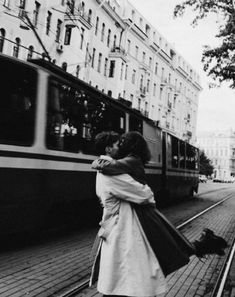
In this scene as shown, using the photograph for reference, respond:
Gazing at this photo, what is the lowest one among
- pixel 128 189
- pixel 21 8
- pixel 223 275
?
pixel 223 275

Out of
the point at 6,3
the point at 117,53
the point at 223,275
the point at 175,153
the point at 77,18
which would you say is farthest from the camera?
the point at 117,53

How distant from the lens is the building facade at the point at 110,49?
27266mm

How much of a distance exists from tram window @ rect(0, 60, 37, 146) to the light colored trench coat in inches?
147

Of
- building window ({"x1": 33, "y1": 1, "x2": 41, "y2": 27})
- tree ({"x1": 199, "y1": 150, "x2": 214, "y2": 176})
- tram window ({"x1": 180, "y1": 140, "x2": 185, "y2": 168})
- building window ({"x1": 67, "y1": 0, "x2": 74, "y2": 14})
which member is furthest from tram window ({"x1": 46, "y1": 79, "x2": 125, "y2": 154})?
tree ({"x1": 199, "y1": 150, "x2": 214, "y2": 176})

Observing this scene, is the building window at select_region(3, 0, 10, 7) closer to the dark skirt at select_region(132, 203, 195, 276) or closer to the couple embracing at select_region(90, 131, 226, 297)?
the couple embracing at select_region(90, 131, 226, 297)

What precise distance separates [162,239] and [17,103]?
14.7 feet

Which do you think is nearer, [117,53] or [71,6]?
[71,6]

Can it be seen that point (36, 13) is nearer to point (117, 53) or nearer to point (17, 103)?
point (117, 53)

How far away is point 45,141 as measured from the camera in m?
7.86

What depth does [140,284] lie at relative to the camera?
3387 mm

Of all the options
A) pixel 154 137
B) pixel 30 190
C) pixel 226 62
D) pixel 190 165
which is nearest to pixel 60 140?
pixel 30 190

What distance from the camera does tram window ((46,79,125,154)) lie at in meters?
8.13

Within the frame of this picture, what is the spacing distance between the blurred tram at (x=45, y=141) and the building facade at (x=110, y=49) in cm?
315

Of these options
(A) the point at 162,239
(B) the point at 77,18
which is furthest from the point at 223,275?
(B) the point at 77,18
